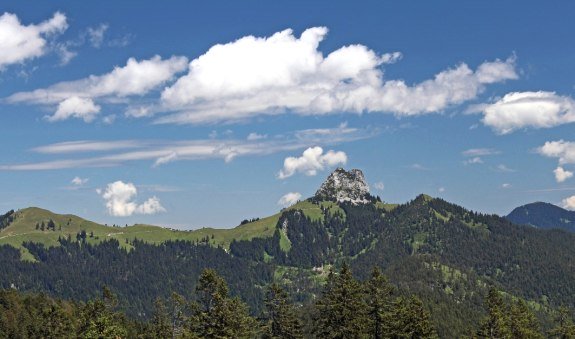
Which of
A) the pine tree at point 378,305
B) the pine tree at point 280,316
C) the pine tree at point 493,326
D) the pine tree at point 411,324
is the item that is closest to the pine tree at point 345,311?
the pine tree at point 378,305

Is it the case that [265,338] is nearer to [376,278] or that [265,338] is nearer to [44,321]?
[376,278]

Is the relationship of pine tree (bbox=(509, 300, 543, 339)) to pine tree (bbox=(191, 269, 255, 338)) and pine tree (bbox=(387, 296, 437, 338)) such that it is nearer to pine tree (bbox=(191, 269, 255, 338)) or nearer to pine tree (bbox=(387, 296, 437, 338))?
pine tree (bbox=(387, 296, 437, 338))

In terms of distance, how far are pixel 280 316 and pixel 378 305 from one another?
1700cm

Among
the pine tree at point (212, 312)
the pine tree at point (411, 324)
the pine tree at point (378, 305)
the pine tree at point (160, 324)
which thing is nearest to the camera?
the pine tree at point (212, 312)

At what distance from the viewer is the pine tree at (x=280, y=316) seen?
3342 inches

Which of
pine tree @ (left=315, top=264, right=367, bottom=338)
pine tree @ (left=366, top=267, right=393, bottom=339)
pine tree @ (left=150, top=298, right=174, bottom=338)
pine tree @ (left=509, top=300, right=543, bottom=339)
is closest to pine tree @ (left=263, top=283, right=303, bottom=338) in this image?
pine tree @ (left=315, top=264, right=367, bottom=338)

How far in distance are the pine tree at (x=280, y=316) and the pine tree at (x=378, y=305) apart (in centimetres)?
1424

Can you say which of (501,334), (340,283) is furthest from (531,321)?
(340,283)

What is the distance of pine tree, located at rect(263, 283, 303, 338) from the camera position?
84.9 m

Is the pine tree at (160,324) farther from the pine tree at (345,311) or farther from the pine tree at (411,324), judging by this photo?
the pine tree at (411,324)

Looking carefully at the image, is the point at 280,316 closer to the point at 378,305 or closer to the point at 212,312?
the point at 378,305

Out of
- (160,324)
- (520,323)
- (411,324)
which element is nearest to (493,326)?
(411,324)

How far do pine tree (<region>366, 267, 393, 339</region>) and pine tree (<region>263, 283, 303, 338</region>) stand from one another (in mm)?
14244

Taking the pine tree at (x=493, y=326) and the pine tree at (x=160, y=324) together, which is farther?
the pine tree at (x=160, y=324)
